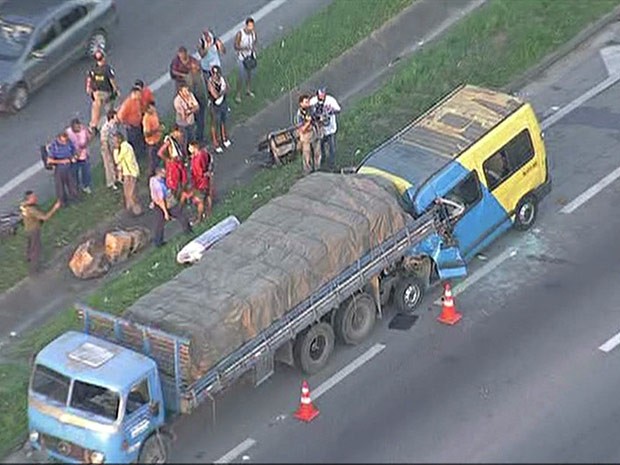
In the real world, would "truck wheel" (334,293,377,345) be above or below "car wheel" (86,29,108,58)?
below

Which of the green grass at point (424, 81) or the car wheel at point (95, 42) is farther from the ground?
the car wheel at point (95, 42)

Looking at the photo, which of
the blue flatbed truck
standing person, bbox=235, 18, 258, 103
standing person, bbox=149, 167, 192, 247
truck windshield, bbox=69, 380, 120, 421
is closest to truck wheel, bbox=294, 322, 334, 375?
the blue flatbed truck

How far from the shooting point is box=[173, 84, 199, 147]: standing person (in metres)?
31.2

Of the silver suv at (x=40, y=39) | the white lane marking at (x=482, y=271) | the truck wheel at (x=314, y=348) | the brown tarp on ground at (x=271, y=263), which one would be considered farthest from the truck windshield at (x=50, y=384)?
the silver suv at (x=40, y=39)

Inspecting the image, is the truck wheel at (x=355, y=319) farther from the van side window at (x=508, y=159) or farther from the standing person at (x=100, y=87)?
the standing person at (x=100, y=87)

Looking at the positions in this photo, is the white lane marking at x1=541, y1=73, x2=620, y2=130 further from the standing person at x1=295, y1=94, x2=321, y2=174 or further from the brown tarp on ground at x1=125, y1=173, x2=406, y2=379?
the brown tarp on ground at x1=125, y1=173, x2=406, y2=379

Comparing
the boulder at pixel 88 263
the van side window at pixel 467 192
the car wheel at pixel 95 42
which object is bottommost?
the boulder at pixel 88 263

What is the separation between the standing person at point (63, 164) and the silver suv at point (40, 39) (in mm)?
3371

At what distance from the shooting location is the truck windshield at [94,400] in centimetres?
2375

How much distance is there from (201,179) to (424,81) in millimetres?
6186

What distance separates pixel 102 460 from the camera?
23.8 meters

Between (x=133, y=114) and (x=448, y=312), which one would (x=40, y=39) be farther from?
(x=448, y=312)

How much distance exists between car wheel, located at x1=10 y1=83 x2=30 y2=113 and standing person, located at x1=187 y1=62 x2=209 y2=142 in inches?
146

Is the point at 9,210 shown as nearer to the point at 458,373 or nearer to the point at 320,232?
the point at 320,232
